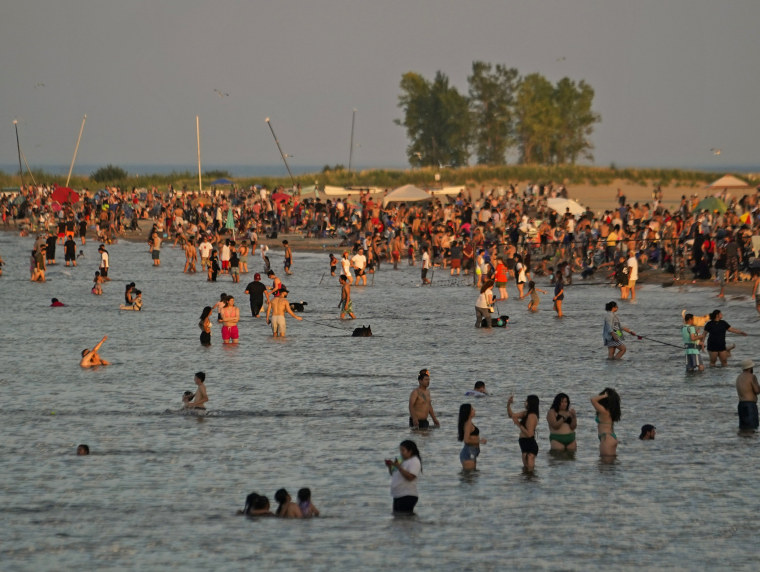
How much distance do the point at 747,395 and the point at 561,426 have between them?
128 inches

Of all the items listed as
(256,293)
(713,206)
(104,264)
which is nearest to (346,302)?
(256,293)

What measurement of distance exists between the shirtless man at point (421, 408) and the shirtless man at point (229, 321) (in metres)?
10.2

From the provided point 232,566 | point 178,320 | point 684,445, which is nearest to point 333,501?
point 232,566

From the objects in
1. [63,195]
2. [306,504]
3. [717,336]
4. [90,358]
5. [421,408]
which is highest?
[63,195]

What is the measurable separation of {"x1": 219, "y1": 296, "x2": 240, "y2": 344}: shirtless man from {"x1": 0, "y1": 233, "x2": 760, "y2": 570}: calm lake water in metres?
0.41

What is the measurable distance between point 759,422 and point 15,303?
28.7 m

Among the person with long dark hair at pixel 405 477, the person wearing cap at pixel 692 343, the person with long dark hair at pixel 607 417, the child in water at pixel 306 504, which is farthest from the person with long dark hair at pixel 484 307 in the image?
the child in water at pixel 306 504

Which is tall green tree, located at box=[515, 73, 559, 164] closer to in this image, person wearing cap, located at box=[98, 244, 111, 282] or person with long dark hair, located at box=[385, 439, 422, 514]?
person wearing cap, located at box=[98, 244, 111, 282]

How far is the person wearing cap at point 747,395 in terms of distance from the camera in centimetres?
1930

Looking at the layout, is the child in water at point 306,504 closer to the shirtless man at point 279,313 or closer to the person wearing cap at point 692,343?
the person wearing cap at point 692,343

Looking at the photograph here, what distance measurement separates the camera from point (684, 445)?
1956 centimetres

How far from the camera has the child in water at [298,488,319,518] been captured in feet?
51.4

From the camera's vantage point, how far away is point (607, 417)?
713 inches

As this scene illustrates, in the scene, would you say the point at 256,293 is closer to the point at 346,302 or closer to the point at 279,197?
the point at 346,302
